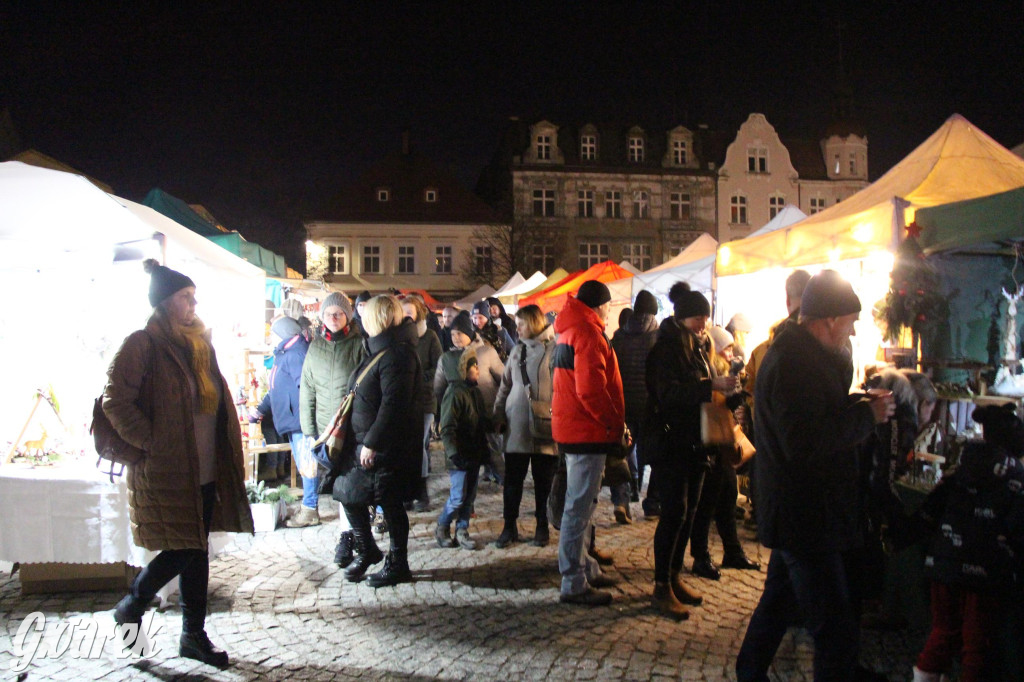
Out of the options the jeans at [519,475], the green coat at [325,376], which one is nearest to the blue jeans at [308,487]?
the green coat at [325,376]

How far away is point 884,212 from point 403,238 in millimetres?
36123

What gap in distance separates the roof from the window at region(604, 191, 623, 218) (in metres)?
6.27

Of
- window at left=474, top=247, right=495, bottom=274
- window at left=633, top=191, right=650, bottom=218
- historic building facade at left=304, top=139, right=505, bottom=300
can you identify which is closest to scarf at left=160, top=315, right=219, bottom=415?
historic building facade at left=304, top=139, right=505, bottom=300

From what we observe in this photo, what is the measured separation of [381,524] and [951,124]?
6.29m

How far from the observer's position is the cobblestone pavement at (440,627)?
353 cm

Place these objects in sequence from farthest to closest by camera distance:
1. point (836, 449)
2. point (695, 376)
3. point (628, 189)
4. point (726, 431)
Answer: point (628, 189) → point (695, 376) → point (726, 431) → point (836, 449)

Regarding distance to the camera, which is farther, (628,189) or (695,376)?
(628,189)

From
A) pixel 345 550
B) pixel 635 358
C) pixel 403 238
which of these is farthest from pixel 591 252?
pixel 345 550

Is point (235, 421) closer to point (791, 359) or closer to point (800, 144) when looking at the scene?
point (791, 359)

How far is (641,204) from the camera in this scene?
40031 millimetres

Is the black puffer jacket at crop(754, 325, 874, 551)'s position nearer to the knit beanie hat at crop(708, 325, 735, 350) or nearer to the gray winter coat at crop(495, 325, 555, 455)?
the gray winter coat at crop(495, 325, 555, 455)

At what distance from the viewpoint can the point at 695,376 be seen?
13.3 ft

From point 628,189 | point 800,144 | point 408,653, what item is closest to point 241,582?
point 408,653

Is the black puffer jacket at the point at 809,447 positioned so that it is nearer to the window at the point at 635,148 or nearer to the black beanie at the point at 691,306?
the black beanie at the point at 691,306
